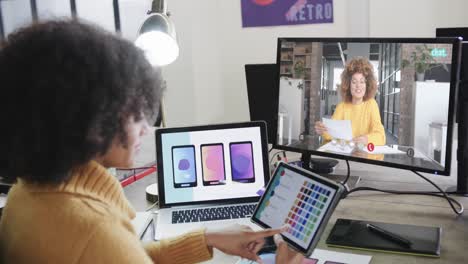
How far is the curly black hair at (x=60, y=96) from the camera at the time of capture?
2.28 feet

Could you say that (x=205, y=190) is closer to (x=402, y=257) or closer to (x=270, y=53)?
(x=402, y=257)

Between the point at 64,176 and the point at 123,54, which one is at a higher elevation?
the point at 123,54

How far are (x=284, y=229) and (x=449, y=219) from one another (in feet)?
1.74

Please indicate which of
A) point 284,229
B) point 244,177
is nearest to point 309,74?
point 244,177

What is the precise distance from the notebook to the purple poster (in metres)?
2.21

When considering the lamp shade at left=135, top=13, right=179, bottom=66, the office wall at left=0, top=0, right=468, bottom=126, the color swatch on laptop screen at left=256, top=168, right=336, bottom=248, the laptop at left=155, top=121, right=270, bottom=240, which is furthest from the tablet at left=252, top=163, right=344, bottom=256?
the office wall at left=0, top=0, right=468, bottom=126

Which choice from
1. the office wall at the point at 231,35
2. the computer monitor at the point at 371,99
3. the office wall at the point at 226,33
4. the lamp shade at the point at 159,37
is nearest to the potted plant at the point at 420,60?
the computer monitor at the point at 371,99

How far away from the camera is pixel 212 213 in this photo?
138 centimetres

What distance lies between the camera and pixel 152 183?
172 cm

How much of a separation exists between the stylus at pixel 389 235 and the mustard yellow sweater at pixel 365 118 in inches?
10.4

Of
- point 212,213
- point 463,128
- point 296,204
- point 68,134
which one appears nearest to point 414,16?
point 463,128

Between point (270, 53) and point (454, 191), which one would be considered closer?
point (454, 191)

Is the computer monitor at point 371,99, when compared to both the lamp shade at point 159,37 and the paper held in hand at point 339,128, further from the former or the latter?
the lamp shade at point 159,37

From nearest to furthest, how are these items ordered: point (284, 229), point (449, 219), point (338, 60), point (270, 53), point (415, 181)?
point (284, 229), point (449, 219), point (338, 60), point (415, 181), point (270, 53)
